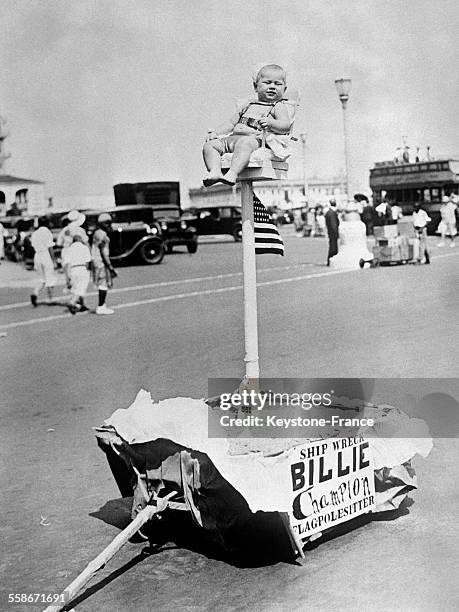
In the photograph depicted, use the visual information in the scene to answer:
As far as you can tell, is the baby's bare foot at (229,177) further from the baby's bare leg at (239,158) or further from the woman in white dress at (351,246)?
the woman in white dress at (351,246)

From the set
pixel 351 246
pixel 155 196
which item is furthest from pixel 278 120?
pixel 155 196

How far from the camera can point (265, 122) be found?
3.56 meters

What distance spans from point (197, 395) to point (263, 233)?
3.30 meters

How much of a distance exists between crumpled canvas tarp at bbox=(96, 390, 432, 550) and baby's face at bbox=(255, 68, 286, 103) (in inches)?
56.2

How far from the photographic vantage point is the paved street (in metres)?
3.46

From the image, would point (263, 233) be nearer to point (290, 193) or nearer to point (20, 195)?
point (20, 195)

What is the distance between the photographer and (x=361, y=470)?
3873 mm

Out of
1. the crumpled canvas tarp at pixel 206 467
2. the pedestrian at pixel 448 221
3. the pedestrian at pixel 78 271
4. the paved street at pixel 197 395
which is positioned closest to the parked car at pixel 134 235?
the paved street at pixel 197 395

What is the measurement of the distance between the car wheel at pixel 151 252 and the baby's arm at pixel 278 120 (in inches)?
784

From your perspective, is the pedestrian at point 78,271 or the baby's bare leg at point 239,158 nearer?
the baby's bare leg at point 239,158

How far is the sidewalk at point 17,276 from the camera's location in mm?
19172

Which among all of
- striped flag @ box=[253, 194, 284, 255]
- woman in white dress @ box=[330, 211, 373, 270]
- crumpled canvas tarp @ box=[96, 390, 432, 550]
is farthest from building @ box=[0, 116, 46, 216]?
striped flag @ box=[253, 194, 284, 255]

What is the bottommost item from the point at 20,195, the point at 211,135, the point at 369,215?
the point at 211,135

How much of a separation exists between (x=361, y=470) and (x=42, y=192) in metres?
27.5
